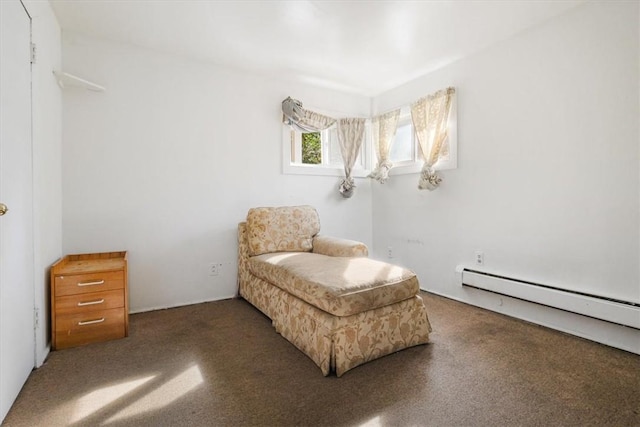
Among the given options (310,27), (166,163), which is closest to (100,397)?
(166,163)

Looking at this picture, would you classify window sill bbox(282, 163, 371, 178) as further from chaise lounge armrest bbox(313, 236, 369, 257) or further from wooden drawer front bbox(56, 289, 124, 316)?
wooden drawer front bbox(56, 289, 124, 316)

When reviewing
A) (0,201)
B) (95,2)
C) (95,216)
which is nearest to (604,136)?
(0,201)

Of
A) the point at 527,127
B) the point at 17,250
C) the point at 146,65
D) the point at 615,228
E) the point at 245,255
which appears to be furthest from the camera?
the point at 245,255

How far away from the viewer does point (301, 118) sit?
3.43m

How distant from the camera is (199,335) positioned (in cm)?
228

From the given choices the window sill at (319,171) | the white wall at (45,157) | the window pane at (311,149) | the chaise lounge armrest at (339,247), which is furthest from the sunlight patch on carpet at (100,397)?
the window pane at (311,149)

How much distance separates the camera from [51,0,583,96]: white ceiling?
220 centimetres

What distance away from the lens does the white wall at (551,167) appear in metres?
2.04

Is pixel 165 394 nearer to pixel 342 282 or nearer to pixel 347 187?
pixel 342 282

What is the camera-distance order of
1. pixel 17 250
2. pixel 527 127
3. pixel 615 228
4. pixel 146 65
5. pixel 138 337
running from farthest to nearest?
pixel 146 65, pixel 527 127, pixel 138 337, pixel 615 228, pixel 17 250

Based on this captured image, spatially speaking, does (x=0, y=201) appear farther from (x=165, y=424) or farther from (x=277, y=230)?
Answer: (x=277, y=230)

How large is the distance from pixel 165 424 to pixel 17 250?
3.70 ft

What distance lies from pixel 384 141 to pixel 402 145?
225mm

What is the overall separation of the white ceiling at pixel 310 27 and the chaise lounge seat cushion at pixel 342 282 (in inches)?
73.0
